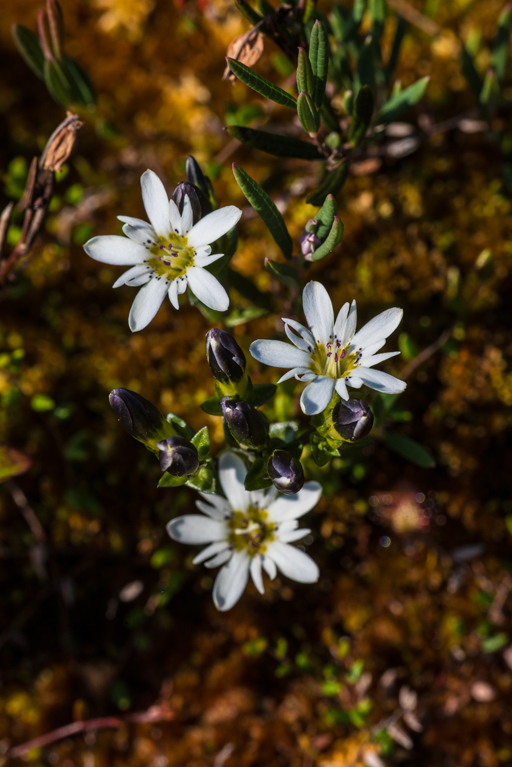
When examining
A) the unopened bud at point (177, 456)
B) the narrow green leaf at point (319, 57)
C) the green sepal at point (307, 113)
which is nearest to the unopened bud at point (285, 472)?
the unopened bud at point (177, 456)

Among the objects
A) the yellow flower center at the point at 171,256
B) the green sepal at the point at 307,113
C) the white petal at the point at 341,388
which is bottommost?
the white petal at the point at 341,388

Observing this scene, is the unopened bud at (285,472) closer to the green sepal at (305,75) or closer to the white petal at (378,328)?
the white petal at (378,328)

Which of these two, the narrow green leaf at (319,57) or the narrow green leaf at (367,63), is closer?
the narrow green leaf at (319,57)

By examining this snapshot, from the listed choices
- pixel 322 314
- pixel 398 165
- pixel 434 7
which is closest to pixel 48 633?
pixel 322 314

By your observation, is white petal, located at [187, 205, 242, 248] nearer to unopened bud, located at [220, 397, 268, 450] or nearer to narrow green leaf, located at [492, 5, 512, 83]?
unopened bud, located at [220, 397, 268, 450]

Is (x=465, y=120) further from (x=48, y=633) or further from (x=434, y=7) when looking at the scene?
(x=48, y=633)

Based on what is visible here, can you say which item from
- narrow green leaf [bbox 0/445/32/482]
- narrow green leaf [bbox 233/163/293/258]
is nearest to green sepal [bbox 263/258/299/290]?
narrow green leaf [bbox 233/163/293/258]
